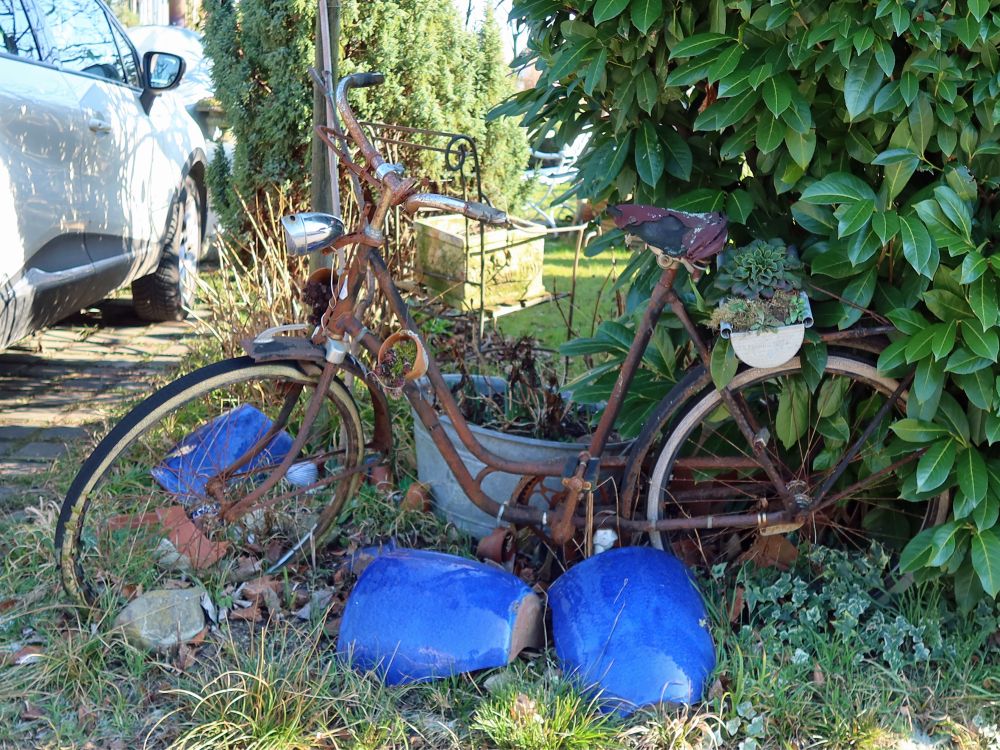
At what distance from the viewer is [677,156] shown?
2.83 metres

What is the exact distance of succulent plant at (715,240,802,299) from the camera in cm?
257

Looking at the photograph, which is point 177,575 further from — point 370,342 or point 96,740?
point 370,342

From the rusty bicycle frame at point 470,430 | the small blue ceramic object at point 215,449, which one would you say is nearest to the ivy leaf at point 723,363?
the rusty bicycle frame at point 470,430

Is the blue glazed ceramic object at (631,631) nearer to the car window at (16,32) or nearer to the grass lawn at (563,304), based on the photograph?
the grass lawn at (563,304)

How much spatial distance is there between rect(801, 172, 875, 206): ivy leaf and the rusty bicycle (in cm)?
23

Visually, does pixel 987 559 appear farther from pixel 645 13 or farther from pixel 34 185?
pixel 34 185

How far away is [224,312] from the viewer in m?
4.39

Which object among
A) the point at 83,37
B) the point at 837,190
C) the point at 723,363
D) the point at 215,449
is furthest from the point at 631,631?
the point at 83,37

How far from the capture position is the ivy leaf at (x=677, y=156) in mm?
2807

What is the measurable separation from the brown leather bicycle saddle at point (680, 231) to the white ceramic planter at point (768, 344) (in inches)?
9.2

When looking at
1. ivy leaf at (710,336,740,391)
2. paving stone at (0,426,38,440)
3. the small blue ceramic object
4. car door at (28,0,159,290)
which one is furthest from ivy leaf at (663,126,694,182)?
paving stone at (0,426,38,440)

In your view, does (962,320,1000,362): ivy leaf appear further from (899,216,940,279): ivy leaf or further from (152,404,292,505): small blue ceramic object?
(152,404,292,505): small blue ceramic object

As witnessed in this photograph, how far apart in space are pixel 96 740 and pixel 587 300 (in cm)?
478

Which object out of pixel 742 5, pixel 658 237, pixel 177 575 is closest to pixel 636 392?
pixel 658 237
